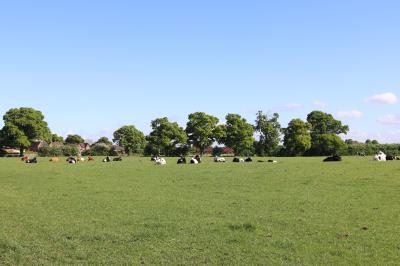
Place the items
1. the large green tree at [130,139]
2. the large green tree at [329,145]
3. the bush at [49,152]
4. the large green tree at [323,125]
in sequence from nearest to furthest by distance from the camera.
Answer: the large green tree at [329,145], the bush at [49,152], the large green tree at [323,125], the large green tree at [130,139]

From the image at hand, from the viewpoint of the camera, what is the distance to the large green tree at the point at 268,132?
117 metres

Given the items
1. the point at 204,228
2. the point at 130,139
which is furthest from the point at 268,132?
the point at 204,228

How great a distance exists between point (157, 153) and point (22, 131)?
33.9m

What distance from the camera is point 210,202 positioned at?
54.9ft

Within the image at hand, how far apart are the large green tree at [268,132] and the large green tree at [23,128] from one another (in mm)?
52132

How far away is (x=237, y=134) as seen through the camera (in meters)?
116

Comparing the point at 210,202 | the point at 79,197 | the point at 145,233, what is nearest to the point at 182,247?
the point at 145,233

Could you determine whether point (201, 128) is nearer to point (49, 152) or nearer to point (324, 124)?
point (324, 124)

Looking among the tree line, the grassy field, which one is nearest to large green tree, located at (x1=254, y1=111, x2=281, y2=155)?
the tree line

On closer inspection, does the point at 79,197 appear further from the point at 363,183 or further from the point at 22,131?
the point at 22,131

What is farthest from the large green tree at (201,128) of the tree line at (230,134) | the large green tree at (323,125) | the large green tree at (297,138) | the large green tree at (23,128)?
the large green tree at (23,128)

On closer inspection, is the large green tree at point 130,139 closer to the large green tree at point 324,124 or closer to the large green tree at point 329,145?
the large green tree at point 324,124

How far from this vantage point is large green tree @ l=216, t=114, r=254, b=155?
11575cm

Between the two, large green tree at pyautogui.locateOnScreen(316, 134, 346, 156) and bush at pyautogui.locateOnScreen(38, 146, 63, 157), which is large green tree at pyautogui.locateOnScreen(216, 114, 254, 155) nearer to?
large green tree at pyautogui.locateOnScreen(316, 134, 346, 156)
